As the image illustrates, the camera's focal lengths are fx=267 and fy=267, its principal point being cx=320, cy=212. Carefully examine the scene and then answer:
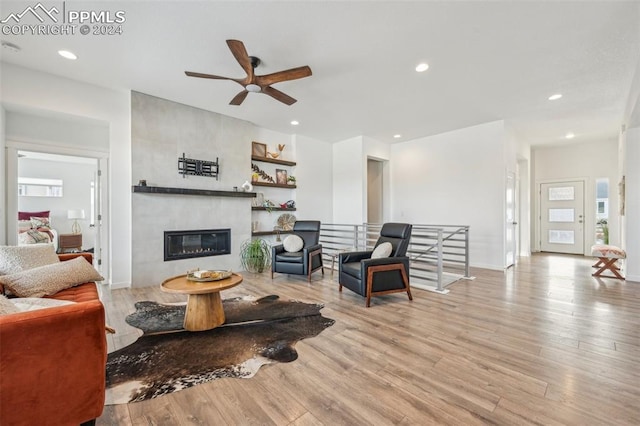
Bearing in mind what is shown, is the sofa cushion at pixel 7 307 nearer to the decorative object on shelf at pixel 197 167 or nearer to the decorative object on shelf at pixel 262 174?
the decorative object on shelf at pixel 197 167

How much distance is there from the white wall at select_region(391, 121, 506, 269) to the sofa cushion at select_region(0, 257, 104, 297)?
6235 millimetres

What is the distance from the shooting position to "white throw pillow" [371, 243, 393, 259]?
379 centimetres

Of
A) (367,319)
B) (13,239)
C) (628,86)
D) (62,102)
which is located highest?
(628,86)

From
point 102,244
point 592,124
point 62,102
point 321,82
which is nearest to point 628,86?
point 592,124

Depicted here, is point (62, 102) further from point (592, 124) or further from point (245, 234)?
point (592, 124)

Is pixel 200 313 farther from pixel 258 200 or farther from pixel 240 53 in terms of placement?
pixel 258 200

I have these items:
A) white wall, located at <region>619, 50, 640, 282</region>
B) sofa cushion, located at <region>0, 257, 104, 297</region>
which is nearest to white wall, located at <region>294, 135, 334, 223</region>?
sofa cushion, located at <region>0, 257, 104, 297</region>

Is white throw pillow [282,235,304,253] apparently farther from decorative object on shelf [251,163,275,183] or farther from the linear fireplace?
decorative object on shelf [251,163,275,183]

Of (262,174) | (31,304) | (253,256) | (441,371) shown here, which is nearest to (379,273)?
(441,371)

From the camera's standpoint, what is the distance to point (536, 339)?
2.44 metres

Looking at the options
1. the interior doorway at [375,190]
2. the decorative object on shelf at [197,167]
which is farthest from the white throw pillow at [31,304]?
the interior doorway at [375,190]

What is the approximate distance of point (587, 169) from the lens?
700 centimetres

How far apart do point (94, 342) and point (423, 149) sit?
6.76 metres

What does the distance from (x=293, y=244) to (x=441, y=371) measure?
3.27 m
